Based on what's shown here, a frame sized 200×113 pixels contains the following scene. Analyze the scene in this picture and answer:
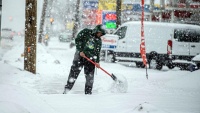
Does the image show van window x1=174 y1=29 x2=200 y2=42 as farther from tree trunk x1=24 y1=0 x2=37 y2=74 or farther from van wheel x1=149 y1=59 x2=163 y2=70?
tree trunk x1=24 y1=0 x2=37 y2=74

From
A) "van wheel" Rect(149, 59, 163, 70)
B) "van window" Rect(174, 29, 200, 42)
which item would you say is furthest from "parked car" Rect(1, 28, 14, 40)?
"van window" Rect(174, 29, 200, 42)

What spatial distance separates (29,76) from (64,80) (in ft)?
3.91

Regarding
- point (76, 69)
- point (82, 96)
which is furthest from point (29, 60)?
point (82, 96)

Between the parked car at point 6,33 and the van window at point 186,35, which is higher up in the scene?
the van window at point 186,35

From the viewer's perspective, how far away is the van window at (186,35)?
16.1 metres

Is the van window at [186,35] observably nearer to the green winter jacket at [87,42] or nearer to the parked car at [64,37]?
the green winter jacket at [87,42]

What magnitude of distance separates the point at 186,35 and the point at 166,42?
103 centimetres

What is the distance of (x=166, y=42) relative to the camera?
16.0m

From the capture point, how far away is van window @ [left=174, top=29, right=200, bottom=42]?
52.8 ft

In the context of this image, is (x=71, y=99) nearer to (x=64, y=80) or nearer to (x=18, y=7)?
(x=64, y=80)

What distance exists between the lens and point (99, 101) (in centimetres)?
600

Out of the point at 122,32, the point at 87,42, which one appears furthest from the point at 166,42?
the point at 87,42

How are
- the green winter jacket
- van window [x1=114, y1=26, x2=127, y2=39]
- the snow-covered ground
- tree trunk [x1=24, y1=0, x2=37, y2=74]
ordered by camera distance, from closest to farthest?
the snow-covered ground → the green winter jacket → tree trunk [x1=24, y1=0, x2=37, y2=74] → van window [x1=114, y1=26, x2=127, y2=39]

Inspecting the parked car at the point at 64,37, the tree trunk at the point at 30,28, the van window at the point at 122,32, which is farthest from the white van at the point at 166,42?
the parked car at the point at 64,37
